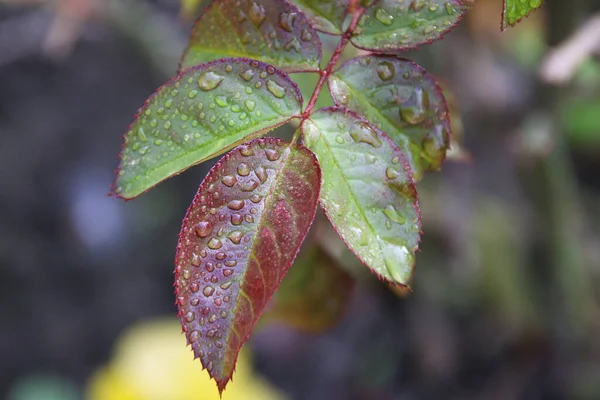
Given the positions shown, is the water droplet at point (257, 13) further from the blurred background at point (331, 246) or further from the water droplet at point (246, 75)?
the blurred background at point (331, 246)

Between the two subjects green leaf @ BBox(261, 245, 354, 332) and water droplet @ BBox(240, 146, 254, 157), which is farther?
green leaf @ BBox(261, 245, 354, 332)

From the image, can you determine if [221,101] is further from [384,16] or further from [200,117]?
[384,16]

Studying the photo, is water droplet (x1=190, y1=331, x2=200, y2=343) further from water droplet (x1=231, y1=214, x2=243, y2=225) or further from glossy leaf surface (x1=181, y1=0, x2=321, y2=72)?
glossy leaf surface (x1=181, y1=0, x2=321, y2=72)

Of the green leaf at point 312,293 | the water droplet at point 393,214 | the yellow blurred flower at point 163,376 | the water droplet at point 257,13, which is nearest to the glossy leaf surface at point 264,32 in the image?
the water droplet at point 257,13

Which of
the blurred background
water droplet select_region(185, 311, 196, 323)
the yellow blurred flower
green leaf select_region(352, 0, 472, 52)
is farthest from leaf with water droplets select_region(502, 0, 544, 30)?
the yellow blurred flower

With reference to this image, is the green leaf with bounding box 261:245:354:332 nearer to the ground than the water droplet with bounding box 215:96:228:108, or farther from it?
nearer to the ground

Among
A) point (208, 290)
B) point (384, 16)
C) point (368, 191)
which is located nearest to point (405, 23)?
point (384, 16)
